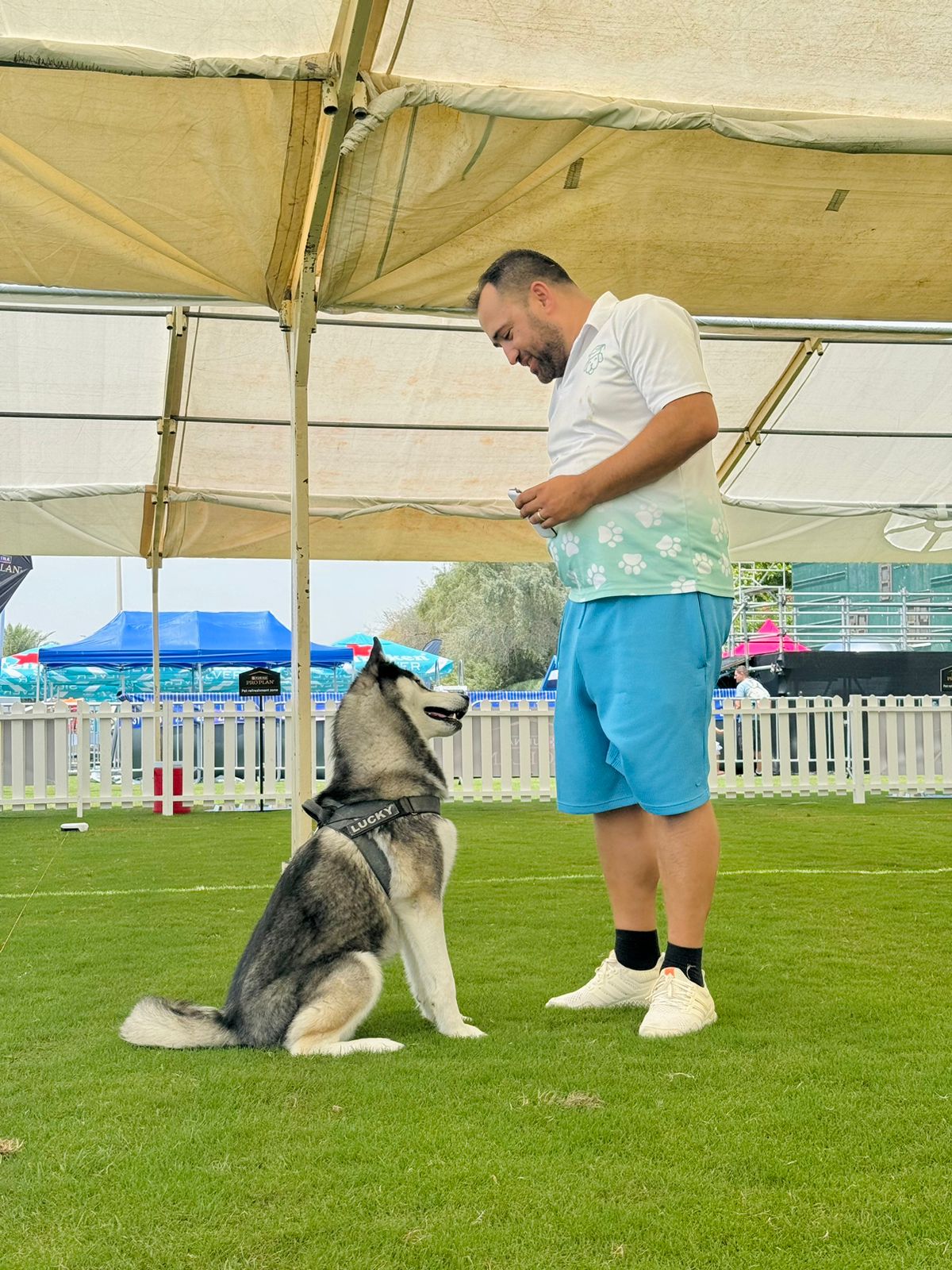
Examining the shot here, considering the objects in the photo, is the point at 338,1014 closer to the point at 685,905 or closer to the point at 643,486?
the point at 685,905

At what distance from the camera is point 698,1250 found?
160 centimetres

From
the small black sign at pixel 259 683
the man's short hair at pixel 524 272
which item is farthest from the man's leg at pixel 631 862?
the small black sign at pixel 259 683

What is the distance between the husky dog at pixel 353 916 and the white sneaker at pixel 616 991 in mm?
350

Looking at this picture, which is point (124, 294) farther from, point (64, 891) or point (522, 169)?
point (64, 891)

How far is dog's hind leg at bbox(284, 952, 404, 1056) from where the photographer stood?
2738 millimetres

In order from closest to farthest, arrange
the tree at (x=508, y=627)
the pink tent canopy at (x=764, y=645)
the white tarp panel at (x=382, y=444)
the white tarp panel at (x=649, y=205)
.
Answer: the white tarp panel at (x=649, y=205) → the white tarp panel at (x=382, y=444) → the pink tent canopy at (x=764, y=645) → the tree at (x=508, y=627)

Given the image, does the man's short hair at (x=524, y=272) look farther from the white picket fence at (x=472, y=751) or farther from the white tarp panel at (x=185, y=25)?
the white picket fence at (x=472, y=751)

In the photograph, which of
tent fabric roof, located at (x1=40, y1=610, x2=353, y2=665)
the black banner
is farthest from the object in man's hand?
the black banner

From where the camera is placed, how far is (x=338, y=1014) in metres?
2.75

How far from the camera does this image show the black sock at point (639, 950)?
3154mm

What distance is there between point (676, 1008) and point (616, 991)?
1.17 ft

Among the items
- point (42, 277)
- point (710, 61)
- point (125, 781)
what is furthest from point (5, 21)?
point (125, 781)

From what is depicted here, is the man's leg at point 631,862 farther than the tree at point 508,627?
No

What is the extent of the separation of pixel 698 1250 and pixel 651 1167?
0.32 meters
